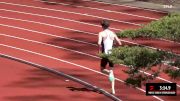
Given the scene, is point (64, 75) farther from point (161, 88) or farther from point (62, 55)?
→ point (161, 88)

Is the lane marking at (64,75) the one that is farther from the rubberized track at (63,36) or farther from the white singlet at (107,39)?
the white singlet at (107,39)

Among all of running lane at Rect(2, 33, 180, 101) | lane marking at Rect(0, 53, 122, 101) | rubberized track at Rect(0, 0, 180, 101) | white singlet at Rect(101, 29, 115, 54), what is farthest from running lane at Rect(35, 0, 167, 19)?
white singlet at Rect(101, 29, 115, 54)

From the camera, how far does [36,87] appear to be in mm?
14656

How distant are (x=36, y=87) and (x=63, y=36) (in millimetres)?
5220

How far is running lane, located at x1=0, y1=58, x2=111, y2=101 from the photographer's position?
45.2ft

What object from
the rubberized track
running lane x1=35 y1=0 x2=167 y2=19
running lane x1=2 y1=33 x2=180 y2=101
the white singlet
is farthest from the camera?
running lane x1=35 y1=0 x2=167 y2=19

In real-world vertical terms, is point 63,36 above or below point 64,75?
above

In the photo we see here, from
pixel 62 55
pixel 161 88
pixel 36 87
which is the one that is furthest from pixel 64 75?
pixel 161 88

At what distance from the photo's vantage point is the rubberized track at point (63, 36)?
15797mm

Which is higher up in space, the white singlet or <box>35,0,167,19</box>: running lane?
<box>35,0,167,19</box>: running lane

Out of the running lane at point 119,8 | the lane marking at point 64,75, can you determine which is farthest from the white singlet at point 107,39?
the running lane at point 119,8

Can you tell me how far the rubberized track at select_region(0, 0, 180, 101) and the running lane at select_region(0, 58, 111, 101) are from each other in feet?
1.86

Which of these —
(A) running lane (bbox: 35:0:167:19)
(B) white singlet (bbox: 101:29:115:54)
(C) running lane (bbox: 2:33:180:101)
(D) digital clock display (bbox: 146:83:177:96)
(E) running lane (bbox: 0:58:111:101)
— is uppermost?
(A) running lane (bbox: 35:0:167:19)

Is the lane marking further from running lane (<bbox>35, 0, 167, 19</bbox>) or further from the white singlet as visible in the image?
running lane (<bbox>35, 0, 167, 19</bbox>)
